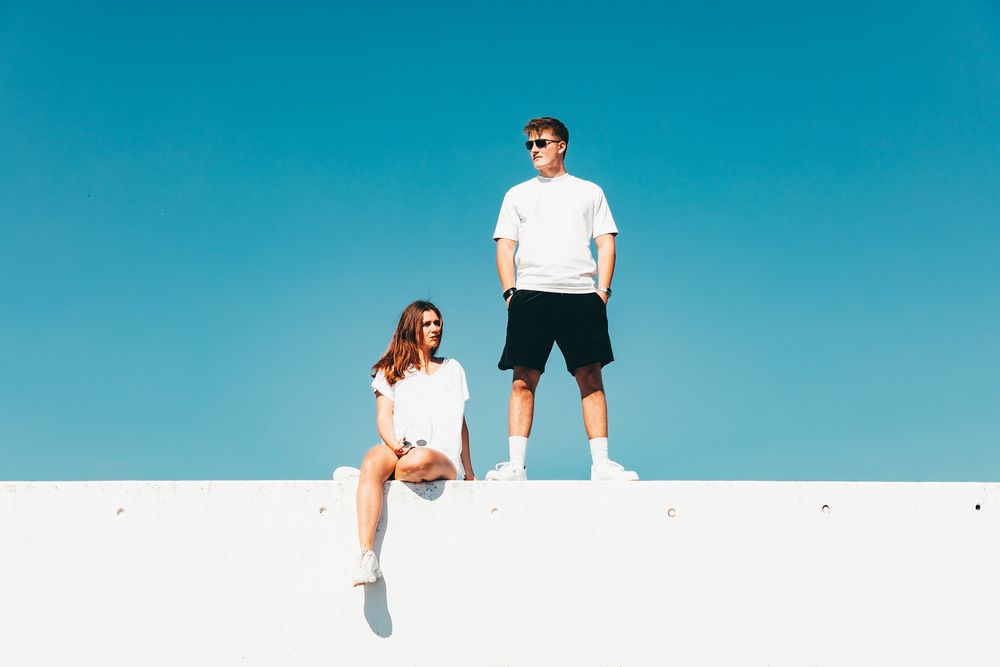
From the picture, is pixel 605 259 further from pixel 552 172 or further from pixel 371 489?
pixel 371 489

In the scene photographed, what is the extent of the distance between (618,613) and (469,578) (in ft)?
2.34

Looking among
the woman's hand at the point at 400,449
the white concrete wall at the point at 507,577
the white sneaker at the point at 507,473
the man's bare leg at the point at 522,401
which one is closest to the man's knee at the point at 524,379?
the man's bare leg at the point at 522,401

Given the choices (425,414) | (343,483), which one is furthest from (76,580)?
(425,414)

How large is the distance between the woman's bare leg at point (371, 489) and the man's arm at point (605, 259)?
152 cm

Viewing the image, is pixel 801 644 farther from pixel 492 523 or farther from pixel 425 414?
pixel 425 414

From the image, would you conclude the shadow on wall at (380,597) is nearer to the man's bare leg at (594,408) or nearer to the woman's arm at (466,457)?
the woman's arm at (466,457)

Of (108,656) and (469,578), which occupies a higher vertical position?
(469,578)

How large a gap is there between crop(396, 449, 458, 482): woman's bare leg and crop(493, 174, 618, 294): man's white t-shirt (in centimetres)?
114

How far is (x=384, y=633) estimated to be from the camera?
4.52 metres

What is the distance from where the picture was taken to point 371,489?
4445mm

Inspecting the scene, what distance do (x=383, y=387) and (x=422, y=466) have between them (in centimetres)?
49

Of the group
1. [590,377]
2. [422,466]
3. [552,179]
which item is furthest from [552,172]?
[422,466]

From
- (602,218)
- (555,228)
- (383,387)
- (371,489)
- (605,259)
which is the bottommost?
(371,489)

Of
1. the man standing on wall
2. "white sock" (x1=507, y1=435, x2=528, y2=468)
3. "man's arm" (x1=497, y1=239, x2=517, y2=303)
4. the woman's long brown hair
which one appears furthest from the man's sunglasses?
"white sock" (x1=507, y1=435, x2=528, y2=468)
